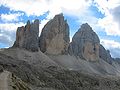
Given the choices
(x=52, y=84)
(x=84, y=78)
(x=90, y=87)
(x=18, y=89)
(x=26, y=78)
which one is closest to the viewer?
(x=18, y=89)

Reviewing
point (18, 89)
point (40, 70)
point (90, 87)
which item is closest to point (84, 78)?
point (90, 87)

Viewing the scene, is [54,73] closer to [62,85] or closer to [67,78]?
[67,78]

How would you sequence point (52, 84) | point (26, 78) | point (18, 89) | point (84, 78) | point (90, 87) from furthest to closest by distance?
1. point (84, 78)
2. point (90, 87)
3. point (52, 84)
4. point (26, 78)
5. point (18, 89)

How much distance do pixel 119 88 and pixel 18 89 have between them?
14434cm

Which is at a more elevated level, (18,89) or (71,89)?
(18,89)

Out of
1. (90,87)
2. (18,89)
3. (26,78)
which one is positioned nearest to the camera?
(18,89)

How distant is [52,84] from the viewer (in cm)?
15350

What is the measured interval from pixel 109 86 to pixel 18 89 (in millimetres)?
145725

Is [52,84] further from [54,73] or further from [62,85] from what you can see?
[54,73]

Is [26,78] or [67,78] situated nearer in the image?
[26,78]

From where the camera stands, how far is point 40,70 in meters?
172

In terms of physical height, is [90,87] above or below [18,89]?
below

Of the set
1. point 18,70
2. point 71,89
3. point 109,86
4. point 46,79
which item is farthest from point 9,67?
point 109,86

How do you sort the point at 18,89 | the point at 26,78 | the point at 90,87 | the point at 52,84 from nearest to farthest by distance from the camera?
the point at 18,89
the point at 26,78
the point at 52,84
the point at 90,87
